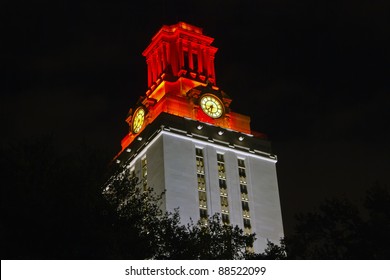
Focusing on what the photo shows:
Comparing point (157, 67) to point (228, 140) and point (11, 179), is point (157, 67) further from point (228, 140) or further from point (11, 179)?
point (11, 179)

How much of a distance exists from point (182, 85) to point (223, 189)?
21.6m

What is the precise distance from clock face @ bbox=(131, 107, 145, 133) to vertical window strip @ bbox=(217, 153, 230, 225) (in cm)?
1516

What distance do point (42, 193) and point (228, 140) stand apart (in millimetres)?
102881

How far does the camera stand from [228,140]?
469 ft

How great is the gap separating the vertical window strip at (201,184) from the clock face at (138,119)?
494 inches

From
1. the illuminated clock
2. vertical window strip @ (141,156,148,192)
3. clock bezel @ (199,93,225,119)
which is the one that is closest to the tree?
vertical window strip @ (141,156,148,192)

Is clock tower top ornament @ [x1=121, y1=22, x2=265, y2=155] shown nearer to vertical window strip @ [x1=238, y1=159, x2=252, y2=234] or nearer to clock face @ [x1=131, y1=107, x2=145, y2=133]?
clock face @ [x1=131, y1=107, x2=145, y2=133]

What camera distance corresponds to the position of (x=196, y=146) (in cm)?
14012

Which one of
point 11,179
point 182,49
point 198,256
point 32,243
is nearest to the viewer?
point 32,243

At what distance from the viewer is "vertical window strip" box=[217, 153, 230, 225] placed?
133 m

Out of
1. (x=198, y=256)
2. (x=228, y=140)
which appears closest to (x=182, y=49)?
(x=228, y=140)

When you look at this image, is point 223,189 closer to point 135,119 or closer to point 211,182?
point 211,182
